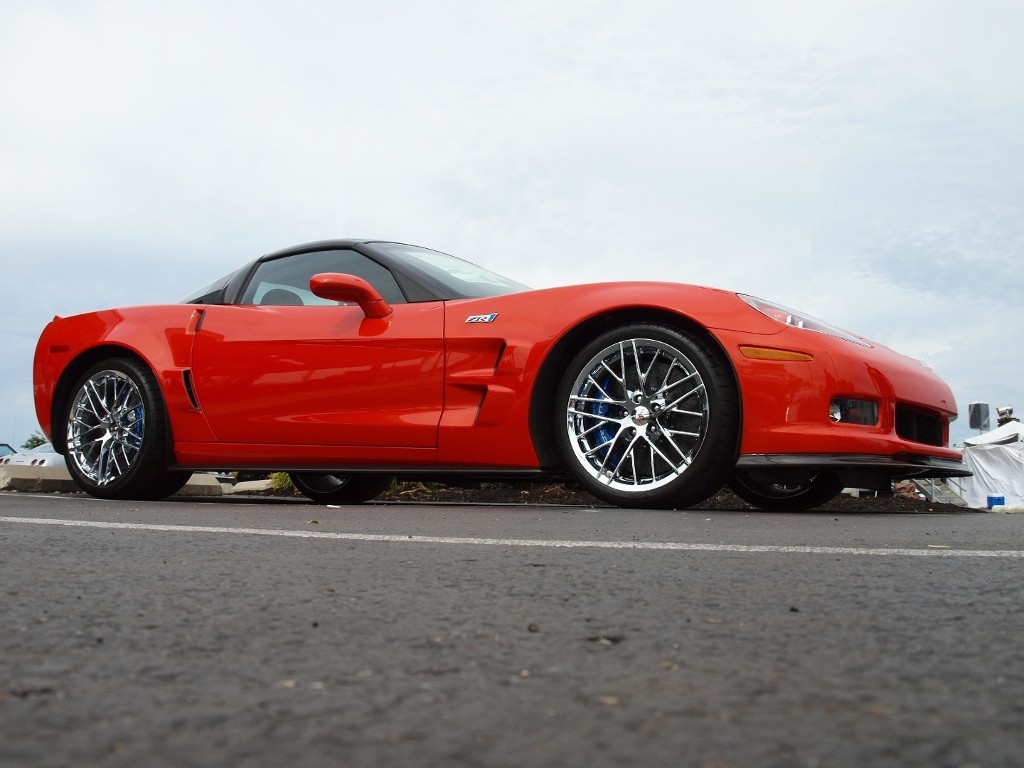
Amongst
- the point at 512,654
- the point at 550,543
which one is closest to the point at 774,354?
the point at 550,543

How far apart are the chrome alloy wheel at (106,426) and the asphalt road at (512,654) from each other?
10.1ft

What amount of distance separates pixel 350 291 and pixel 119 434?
1764 millimetres

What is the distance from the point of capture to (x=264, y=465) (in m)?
5.55

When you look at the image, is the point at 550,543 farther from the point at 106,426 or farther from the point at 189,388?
the point at 106,426

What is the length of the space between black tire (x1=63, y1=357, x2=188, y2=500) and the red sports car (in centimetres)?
1

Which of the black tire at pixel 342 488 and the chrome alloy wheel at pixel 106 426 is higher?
the chrome alloy wheel at pixel 106 426

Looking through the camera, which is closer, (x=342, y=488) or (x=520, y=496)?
(x=342, y=488)

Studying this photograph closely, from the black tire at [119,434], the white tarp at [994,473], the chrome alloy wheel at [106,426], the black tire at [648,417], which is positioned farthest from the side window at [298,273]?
the white tarp at [994,473]

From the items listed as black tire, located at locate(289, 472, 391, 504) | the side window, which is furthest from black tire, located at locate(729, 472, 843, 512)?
black tire, located at locate(289, 472, 391, 504)

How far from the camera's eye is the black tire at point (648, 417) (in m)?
4.47

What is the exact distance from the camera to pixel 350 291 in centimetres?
511

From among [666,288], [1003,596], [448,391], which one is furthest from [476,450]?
[1003,596]

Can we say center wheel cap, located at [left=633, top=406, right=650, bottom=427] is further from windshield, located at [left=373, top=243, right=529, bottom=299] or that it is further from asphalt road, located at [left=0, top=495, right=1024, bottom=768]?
asphalt road, located at [left=0, top=495, right=1024, bottom=768]

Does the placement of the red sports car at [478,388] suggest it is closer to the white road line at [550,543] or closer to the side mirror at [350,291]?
the side mirror at [350,291]
